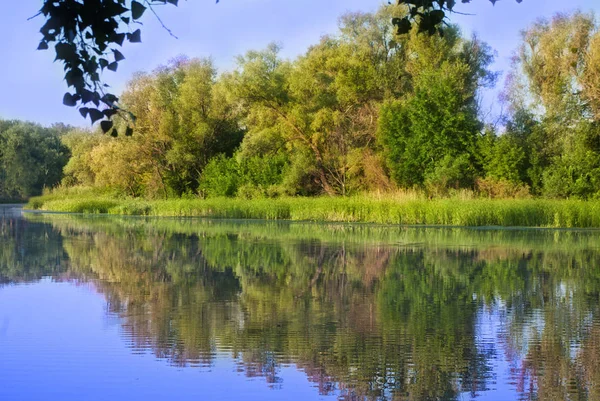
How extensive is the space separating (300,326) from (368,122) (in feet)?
112

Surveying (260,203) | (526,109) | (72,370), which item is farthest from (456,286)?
(526,109)

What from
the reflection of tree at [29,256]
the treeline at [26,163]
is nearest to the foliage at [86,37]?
the reflection of tree at [29,256]

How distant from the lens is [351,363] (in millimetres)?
6395

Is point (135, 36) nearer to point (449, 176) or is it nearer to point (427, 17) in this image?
point (427, 17)

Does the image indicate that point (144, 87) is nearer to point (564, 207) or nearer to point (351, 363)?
point (564, 207)

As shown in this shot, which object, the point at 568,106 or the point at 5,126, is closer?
the point at 568,106

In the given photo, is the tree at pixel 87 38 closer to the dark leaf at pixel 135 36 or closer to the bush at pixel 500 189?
the dark leaf at pixel 135 36

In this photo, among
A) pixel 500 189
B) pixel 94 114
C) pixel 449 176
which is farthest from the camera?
pixel 449 176

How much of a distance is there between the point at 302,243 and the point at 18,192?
59442 mm

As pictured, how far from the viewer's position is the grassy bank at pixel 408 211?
27.3m

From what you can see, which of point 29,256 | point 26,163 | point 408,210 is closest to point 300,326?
point 29,256

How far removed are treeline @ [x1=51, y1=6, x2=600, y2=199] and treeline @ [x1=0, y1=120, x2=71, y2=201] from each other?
2265cm

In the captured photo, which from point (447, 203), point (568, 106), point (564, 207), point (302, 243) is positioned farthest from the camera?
point (568, 106)

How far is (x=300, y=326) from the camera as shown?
805 cm
